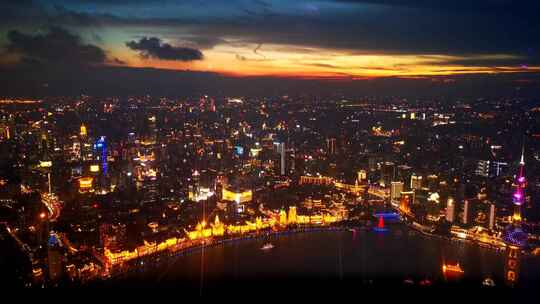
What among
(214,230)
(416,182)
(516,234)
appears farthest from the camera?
(416,182)

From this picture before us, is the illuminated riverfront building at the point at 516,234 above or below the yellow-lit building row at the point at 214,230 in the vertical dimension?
above

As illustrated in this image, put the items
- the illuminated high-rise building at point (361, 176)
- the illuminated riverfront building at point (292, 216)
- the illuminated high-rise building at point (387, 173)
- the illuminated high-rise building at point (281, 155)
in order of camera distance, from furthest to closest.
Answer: the illuminated high-rise building at point (281, 155) → the illuminated high-rise building at point (361, 176) → the illuminated high-rise building at point (387, 173) → the illuminated riverfront building at point (292, 216)

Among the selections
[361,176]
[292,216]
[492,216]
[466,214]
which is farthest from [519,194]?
[292,216]

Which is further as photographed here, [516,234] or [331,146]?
[331,146]

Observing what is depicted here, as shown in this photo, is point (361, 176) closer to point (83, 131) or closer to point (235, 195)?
point (235, 195)

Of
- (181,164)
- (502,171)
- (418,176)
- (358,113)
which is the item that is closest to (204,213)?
(181,164)

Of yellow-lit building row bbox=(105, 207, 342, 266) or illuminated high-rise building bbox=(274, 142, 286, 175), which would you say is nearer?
yellow-lit building row bbox=(105, 207, 342, 266)

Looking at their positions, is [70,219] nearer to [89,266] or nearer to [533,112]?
[89,266]

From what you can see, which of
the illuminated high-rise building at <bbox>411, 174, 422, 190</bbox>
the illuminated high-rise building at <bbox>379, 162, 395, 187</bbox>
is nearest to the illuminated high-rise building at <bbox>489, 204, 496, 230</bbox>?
the illuminated high-rise building at <bbox>411, 174, 422, 190</bbox>

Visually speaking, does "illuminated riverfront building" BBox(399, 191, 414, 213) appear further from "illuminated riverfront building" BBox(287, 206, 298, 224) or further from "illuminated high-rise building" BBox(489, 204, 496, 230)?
"illuminated riverfront building" BBox(287, 206, 298, 224)

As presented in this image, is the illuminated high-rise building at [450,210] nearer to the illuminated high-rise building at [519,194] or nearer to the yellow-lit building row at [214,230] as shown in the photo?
the illuminated high-rise building at [519,194]

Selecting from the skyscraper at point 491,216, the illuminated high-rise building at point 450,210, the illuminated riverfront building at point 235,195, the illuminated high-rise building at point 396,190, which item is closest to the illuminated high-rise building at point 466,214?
the illuminated high-rise building at point 450,210
